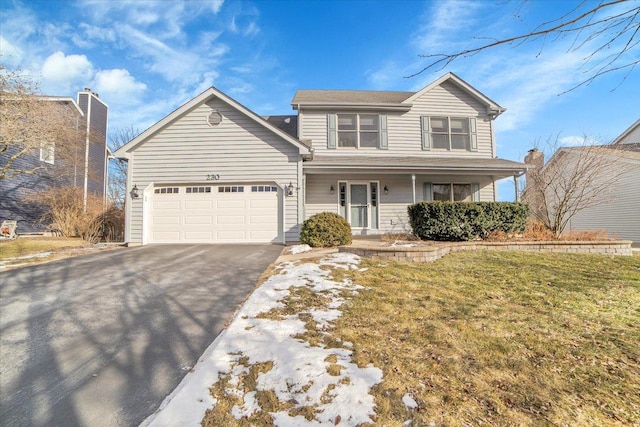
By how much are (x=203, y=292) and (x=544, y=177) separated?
42.7 ft

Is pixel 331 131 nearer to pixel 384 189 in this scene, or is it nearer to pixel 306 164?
pixel 306 164

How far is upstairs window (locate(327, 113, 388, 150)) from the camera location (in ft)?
42.1

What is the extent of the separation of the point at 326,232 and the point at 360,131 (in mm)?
5990

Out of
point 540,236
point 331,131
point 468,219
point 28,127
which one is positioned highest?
point 331,131

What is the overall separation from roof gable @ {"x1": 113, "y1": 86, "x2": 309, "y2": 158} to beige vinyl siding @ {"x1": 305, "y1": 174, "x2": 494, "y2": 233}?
225cm

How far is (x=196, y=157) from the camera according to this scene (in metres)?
10.9

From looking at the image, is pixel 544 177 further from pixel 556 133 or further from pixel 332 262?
pixel 332 262

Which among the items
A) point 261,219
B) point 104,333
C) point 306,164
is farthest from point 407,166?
point 104,333

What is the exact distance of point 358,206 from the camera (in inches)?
493

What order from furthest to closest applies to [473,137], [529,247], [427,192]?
[473,137] → [427,192] → [529,247]

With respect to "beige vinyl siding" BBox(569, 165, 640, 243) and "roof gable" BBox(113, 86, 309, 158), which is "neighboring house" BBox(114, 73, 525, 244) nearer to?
"roof gable" BBox(113, 86, 309, 158)

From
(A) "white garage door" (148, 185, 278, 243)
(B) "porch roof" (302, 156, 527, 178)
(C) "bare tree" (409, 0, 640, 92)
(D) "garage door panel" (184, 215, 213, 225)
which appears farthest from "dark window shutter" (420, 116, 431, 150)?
(C) "bare tree" (409, 0, 640, 92)

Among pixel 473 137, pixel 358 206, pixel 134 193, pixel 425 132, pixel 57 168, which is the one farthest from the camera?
pixel 57 168

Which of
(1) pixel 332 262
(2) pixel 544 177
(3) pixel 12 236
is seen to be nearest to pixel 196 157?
(1) pixel 332 262
